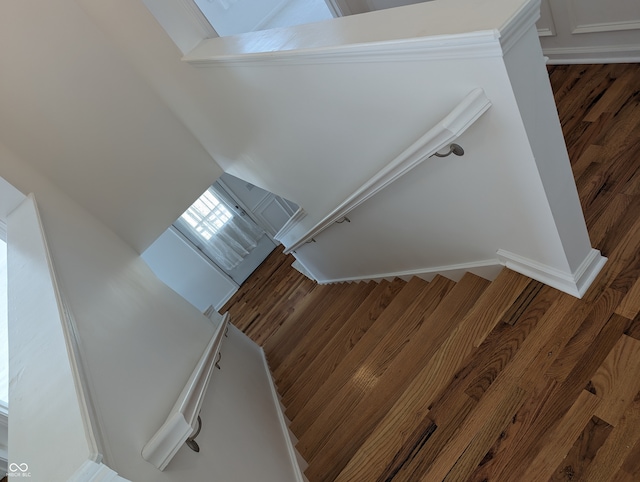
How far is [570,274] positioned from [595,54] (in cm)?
191

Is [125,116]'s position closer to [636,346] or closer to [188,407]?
[188,407]

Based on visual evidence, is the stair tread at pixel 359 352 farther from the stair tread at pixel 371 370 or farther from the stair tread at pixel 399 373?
the stair tread at pixel 399 373

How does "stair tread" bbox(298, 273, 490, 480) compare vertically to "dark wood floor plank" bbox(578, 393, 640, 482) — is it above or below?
below

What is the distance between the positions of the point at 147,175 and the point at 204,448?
2.29 metres

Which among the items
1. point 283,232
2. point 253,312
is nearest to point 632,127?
point 283,232

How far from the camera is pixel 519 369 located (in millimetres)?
1763

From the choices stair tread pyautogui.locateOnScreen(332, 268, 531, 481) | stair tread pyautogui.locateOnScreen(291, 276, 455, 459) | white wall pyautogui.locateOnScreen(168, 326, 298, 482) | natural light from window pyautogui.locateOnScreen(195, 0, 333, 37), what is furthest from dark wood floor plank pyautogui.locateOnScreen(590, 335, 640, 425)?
natural light from window pyautogui.locateOnScreen(195, 0, 333, 37)

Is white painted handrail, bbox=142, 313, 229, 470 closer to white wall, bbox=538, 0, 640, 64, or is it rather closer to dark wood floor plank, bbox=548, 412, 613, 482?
dark wood floor plank, bbox=548, 412, 613, 482

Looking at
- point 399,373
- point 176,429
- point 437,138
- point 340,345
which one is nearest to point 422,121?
point 437,138

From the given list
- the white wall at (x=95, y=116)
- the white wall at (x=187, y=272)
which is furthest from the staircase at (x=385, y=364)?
the white wall at (x=187, y=272)

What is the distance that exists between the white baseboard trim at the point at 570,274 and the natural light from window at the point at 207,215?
4564 mm

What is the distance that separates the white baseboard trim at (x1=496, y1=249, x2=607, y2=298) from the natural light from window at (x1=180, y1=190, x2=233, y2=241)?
180 inches

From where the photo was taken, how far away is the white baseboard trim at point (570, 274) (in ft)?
5.98

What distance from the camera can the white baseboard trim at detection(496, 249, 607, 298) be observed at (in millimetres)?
1823
